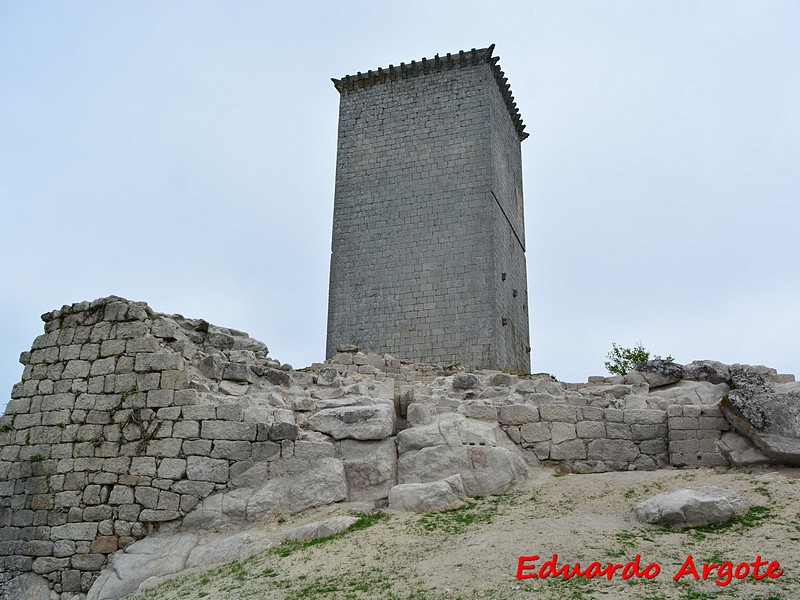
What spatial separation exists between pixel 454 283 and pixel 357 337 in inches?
120

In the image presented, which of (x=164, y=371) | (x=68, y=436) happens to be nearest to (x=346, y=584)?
(x=164, y=371)

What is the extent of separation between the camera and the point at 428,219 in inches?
730

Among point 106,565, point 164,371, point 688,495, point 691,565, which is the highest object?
point 164,371

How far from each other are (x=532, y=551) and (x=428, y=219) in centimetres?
1388

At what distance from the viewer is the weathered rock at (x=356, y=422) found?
25.2 feet

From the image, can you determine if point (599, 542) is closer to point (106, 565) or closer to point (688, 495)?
point (688, 495)

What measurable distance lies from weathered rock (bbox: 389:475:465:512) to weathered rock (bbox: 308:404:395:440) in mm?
810

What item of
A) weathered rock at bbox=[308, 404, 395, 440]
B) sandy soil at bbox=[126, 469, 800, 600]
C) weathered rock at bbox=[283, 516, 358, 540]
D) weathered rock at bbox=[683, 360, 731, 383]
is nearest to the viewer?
sandy soil at bbox=[126, 469, 800, 600]

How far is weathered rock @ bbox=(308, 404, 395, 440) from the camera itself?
7.68m

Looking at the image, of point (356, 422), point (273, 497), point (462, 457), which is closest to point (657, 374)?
point (462, 457)

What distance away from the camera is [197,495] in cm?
727

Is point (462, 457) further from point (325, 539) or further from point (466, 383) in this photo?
point (325, 539)

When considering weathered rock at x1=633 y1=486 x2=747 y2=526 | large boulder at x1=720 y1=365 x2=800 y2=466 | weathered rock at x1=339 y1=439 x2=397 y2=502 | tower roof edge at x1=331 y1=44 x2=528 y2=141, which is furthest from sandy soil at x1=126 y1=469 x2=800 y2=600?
tower roof edge at x1=331 y1=44 x2=528 y2=141

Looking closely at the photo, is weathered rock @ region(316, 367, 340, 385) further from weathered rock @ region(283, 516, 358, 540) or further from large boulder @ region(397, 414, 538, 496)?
weathered rock @ region(283, 516, 358, 540)
